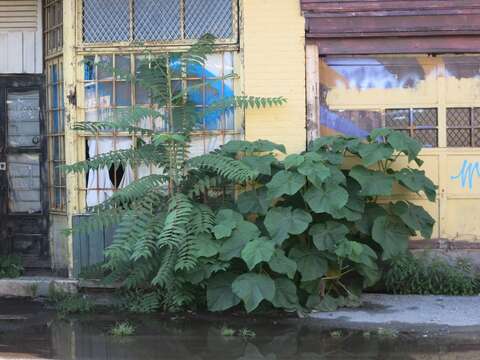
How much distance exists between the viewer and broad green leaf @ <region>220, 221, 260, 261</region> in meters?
6.36

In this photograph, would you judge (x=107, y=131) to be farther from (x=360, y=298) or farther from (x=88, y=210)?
(x=360, y=298)

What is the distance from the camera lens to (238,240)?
6426 mm

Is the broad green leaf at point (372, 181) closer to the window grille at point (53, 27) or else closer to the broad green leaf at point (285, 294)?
the broad green leaf at point (285, 294)

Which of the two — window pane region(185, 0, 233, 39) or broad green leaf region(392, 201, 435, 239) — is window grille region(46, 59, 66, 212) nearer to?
window pane region(185, 0, 233, 39)

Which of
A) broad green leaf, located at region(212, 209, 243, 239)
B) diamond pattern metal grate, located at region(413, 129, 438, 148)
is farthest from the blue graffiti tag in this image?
broad green leaf, located at region(212, 209, 243, 239)

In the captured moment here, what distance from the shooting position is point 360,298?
23.4ft

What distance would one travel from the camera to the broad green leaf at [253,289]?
6102mm

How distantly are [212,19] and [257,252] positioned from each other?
3066mm

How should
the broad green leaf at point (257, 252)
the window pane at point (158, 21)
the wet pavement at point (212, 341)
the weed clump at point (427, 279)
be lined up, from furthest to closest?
the window pane at point (158, 21)
the weed clump at point (427, 279)
the broad green leaf at point (257, 252)
the wet pavement at point (212, 341)

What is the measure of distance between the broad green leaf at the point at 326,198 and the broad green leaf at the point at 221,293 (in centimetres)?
109

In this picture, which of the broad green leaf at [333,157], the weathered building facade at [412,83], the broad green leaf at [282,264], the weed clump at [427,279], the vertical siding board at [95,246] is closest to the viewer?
the broad green leaf at [282,264]

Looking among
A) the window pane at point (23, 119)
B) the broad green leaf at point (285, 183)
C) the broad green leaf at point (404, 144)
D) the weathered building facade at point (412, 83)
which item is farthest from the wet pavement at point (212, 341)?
the window pane at point (23, 119)

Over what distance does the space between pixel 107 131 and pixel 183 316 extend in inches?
94.4

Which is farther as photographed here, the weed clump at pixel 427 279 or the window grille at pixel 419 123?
the window grille at pixel 419 123
